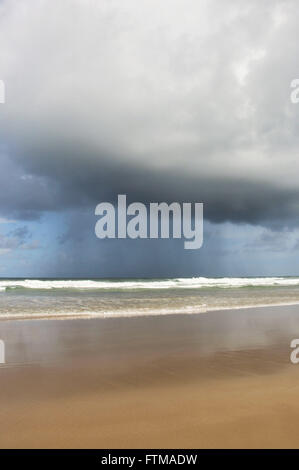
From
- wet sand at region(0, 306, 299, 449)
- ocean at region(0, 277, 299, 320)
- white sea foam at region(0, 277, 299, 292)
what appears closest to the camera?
wet sand at region(0, 306, 299, 449)

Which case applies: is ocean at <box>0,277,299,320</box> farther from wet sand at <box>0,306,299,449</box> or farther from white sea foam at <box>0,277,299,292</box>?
white sea foam at <box>0,277,299,292</box>

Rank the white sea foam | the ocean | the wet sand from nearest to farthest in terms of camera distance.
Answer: the wet sand < the ocean < the white sea foam

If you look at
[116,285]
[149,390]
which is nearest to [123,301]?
[149,390]

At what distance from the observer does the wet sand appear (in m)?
3.84

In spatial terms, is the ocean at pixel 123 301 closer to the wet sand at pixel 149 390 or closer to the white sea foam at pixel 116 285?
the wet sand at pixel 149 390

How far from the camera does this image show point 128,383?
224 inches

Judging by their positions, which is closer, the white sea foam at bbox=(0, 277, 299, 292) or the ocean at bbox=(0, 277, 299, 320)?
the ocean at bbox=(0, 277, 299, 320)

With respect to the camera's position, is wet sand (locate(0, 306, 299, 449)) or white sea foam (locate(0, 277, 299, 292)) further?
white sea foam (locate(0, 277, 299, 292))

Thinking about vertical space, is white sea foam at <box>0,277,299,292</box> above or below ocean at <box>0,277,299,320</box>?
above

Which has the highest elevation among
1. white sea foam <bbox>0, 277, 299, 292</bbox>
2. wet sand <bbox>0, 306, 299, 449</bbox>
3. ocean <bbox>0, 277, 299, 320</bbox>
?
white sea foam <bbox>0, 277, 299, 292</bbox>

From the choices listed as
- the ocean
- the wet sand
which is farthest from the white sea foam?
the wet sand
